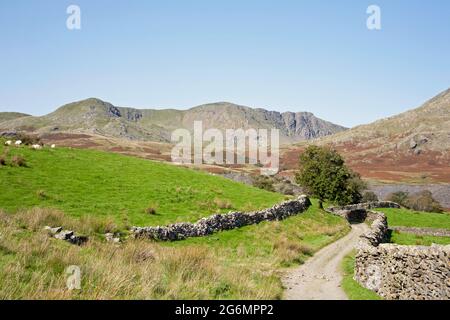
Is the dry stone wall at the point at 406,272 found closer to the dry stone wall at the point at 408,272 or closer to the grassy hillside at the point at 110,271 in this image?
the dry stone wall at the point at 408,272

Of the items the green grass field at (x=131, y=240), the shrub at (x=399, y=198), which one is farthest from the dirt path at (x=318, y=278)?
the shrub at (x=399, y=198)

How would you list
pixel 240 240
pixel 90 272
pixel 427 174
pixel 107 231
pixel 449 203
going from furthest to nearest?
pixel 427 174 < pixel 449 203 < pixel 240 240 < pixel 107 231 < pixel 90 272

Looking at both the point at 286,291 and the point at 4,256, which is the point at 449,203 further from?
the point at 4,256

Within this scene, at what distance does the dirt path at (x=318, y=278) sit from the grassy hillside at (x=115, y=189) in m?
10.4

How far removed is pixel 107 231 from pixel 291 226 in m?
19.9

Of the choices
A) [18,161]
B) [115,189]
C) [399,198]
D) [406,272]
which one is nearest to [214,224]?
[115,189]

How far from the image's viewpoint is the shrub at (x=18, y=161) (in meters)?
35.8

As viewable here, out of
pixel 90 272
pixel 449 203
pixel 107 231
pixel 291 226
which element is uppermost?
pixel 90 272

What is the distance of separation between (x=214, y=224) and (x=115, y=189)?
1058 centimetres

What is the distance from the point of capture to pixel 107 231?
77.8 feet

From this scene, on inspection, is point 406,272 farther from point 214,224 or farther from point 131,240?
point 214,224

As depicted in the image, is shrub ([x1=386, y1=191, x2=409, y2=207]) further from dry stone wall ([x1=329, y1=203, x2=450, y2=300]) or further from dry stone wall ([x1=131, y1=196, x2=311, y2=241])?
dry stone wall ([x1=329, y1=203, x2=450, y2=300])

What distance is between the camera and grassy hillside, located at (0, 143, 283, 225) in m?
28.8
